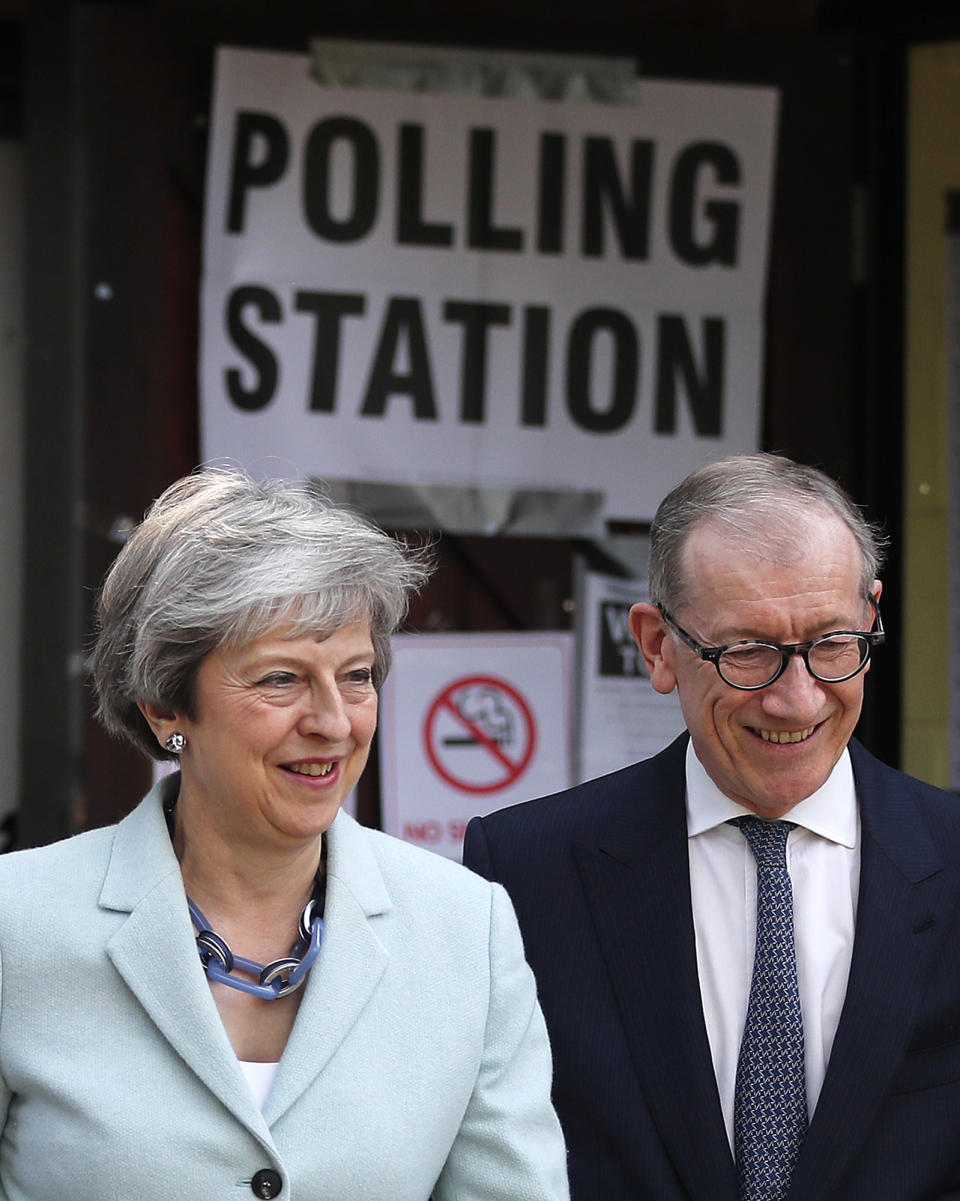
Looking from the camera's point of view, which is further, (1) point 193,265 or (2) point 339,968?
(1) point 193,265

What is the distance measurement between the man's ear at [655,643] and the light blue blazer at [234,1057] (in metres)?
0.48

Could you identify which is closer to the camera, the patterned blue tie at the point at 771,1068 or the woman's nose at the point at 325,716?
the woman's nose at the point at 325,716

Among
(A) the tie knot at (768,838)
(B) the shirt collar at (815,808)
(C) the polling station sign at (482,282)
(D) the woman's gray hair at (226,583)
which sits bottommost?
(A) the tie knot at (768,838)

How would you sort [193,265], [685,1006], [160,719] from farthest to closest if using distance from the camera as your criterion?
[193,265] → [685,1006] → [160,719]

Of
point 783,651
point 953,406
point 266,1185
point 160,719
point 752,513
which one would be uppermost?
point 953,406

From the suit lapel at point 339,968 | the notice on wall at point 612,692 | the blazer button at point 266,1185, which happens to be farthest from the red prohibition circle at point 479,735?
the blazer button at point 266,1185

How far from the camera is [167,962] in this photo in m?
2.19

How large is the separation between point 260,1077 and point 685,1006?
619 millimetres

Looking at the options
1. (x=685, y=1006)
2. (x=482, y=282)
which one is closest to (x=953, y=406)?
(x=482, y=282)

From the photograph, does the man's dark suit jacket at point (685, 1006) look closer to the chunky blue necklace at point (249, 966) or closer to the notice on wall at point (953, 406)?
the chunky blue necklace at point (249, 966)

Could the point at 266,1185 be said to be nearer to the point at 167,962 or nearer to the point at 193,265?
the point at 167,962

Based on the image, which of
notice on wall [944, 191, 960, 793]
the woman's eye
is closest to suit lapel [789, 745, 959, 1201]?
the woman's eye

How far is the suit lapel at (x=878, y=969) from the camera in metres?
2.31

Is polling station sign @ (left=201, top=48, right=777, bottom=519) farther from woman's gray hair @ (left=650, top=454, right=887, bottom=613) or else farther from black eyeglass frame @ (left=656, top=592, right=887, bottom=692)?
black eyeglass frame @ (left=656, top=592, right=887, bottom=692)
